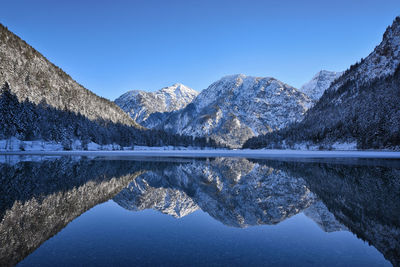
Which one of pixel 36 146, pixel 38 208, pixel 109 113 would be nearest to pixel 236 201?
pixel 38 208

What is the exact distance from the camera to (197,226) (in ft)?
35.7

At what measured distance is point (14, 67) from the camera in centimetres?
11594

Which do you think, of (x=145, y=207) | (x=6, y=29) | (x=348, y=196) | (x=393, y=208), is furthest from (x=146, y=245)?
(x=6, y=29)

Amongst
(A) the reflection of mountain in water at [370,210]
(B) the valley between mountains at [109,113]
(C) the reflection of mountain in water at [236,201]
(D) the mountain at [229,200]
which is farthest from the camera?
(B) the valley between mountains at [109,113]

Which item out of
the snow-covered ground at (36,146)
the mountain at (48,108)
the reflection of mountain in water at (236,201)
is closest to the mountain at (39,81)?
the mountain at (48,108)

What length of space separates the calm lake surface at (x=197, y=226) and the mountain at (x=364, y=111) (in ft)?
346

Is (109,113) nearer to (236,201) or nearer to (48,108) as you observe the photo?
(48,108)

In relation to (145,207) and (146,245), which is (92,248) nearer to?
(146,245)

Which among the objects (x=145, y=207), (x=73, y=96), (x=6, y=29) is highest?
(x=6, y=29)

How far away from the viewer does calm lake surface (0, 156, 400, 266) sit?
23.6 feet

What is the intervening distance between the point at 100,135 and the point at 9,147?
5564 centimetres

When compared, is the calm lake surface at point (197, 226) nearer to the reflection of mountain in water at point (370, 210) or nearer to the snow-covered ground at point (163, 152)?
the reflection of mountain in water at point (370, 210)

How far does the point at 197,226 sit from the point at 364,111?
13872 centimetres

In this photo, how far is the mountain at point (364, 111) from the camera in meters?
103
